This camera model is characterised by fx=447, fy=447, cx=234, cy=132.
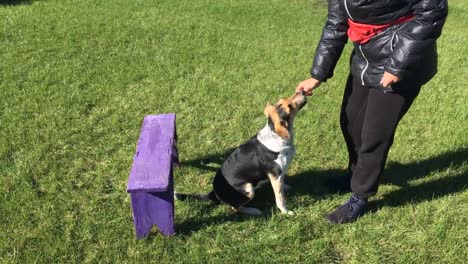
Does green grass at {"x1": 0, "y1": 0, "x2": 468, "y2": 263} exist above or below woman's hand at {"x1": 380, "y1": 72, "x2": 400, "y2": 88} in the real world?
below

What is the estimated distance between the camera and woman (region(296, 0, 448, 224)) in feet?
9.70

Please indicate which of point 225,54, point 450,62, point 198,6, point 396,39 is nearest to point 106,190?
point 396,39

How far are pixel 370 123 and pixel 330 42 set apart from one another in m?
0.74

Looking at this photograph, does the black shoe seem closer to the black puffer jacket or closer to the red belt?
the black puffer jacket

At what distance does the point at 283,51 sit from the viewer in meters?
8.28

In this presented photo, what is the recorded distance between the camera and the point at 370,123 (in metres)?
3.47

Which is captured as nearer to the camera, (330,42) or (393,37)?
(393,37)

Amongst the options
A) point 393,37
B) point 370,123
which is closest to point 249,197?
point 370,123

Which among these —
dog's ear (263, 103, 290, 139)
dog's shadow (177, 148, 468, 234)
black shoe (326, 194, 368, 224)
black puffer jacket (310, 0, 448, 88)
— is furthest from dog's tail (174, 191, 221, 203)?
black puffer jacket (310, 0, 448, 88)

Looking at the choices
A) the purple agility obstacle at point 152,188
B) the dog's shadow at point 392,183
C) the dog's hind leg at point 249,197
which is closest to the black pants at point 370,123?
the dog's shadow at point 392,183

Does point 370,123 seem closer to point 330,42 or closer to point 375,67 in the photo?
point 375,67

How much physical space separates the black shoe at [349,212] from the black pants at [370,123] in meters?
0.14

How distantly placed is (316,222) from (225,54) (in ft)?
15.1

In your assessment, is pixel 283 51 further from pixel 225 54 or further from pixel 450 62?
pixel 450 62
